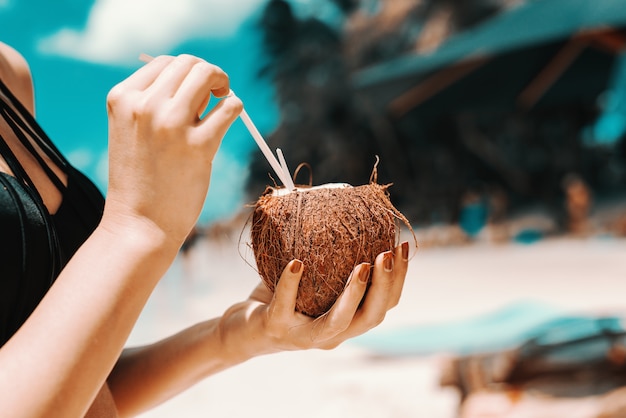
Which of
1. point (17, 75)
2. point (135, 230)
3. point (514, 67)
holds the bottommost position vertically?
point (135, 230)

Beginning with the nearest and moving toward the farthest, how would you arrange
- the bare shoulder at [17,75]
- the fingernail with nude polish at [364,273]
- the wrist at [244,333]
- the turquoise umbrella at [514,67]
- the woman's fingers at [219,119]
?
the woman's fingers at [219,119], the fingernail with nude polish at [364,273], the wrist at [244,333], the bare shoulder at [17,75], the turquoise umbrella at [514,67]

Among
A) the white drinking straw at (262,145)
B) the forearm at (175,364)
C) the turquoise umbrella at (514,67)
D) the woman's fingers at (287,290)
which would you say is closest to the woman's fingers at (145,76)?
the white drinking straw at (262,145)

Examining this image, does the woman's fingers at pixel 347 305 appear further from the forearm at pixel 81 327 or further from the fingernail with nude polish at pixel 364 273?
the forearm at pixel 81 327

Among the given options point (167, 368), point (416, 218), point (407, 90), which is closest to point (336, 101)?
point (416, 218)

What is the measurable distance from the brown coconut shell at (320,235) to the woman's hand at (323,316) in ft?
0.25

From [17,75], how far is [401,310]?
16.9 feet

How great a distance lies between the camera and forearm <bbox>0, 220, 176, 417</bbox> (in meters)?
0.67

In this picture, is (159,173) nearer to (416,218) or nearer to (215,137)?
(215,137)

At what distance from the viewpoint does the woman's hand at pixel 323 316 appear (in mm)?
979

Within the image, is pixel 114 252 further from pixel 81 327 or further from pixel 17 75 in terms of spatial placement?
pixel 17 75

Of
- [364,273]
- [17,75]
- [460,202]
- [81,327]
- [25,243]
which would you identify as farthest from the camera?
[460,202]

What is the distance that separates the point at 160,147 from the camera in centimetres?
75

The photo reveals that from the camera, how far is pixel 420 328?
4.90 meters

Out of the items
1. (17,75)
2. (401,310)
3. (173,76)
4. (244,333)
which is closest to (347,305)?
(244,333)
